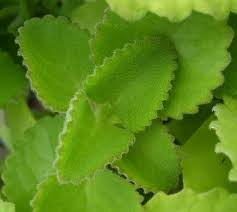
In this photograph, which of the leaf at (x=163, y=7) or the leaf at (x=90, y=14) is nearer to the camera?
the leaf at (x=163, y=7)

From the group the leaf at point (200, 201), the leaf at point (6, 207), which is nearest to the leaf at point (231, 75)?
the leaf at point (200, 201)

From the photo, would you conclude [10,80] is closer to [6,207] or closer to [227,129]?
[6,207]

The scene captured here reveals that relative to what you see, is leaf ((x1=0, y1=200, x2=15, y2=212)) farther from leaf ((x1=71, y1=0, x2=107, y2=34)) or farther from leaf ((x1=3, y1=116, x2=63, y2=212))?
leaf ((x1=71, y1=0, x2=107, y2=34))

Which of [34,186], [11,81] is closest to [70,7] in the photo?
[11,81]

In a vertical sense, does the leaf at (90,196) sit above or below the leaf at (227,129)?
below

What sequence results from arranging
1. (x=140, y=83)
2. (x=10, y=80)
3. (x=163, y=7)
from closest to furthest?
(x=163, y=7)
(x=140, y=83)
(x=10, y=80)

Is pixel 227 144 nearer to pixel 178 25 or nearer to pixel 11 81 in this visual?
pixel 178 25

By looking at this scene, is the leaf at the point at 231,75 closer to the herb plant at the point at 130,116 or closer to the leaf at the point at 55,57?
the herb plant at the point at 130,116

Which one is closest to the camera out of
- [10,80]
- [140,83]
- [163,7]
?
[163,7]

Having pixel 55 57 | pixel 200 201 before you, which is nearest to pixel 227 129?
pixel 200 201
